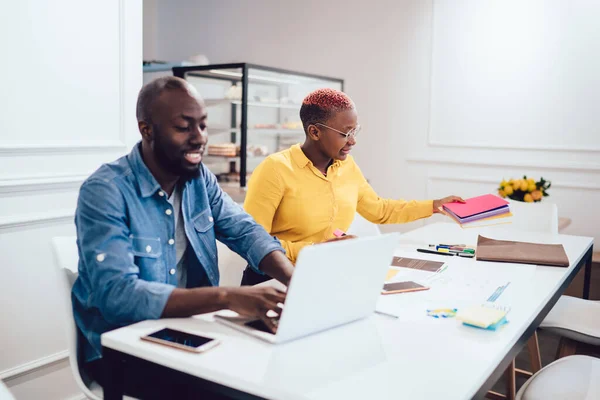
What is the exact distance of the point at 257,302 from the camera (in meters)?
1.25

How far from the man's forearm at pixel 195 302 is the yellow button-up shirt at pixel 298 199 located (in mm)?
811

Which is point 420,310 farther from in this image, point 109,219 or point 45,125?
point 45,125

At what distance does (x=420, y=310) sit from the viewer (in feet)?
4.83

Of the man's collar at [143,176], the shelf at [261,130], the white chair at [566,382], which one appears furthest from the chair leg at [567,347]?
the shelf at [261,130]

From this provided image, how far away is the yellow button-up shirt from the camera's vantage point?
215 cm

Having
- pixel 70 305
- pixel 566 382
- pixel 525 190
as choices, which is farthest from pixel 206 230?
pixel 525 190

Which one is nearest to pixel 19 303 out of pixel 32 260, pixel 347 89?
pixel 32 260

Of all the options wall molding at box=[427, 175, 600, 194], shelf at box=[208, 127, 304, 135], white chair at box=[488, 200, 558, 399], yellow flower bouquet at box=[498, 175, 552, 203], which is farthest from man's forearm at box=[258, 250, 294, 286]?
wall molding at box=[427, 175, 600, 194]

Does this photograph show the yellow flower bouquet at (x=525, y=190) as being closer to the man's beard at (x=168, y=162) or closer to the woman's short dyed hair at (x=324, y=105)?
the woman's short dyed hair at (x=324, y=105)

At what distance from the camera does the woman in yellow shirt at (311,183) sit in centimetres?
215

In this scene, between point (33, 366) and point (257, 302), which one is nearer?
point (257, 302)

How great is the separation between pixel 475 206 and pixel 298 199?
2.54 feet

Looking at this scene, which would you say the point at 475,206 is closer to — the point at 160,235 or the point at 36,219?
the point at 160,235

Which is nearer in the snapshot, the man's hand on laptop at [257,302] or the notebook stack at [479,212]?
the man's hand on laptop at [257,302]
